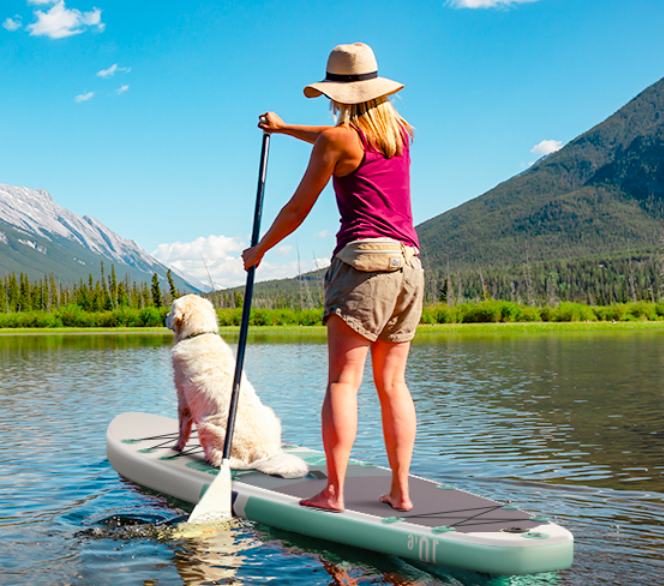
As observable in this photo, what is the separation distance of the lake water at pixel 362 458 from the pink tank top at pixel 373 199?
2.21m

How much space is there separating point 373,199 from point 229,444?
8.60 ft

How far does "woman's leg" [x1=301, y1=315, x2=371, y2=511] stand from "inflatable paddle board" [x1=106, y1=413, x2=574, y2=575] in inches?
17.8

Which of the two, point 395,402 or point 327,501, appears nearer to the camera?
point 395,402

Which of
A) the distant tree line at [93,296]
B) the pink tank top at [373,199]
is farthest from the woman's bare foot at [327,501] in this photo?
the distant tree line at [93,296]

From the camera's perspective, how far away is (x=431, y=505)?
4.65m

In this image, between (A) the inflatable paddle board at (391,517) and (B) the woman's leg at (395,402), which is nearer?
(A) the inflatable paddle board at (391,517)

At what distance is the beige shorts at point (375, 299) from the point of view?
4211mm

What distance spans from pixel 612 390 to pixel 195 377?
1209 cm

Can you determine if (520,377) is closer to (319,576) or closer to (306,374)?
(306,374)

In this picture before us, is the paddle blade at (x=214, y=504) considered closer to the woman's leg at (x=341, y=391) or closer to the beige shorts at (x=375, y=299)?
the woman's leg at (x=341, y=391)

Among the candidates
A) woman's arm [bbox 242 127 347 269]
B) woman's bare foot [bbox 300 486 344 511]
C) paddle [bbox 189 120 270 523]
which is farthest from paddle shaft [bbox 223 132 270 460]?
woman's bare foot [bbox 300 486 344 511]

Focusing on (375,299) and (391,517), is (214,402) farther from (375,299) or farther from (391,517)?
(375,299)

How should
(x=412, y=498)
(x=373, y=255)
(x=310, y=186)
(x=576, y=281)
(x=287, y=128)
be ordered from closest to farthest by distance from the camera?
(x=373, y=255), (x=310, y=186), (x=412, y=498), (x=287, y=128), (x=576, y=281)

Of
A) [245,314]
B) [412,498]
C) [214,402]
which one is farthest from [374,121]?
[214,402]
